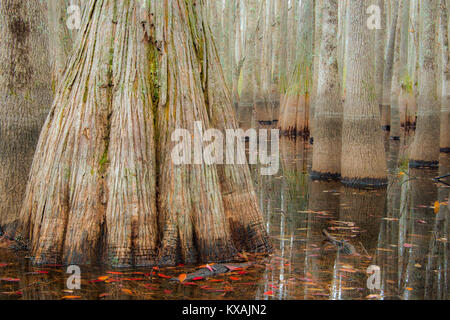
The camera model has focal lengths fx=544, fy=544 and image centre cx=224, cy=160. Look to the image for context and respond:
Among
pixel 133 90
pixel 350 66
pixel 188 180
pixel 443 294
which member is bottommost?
pixel 443 294

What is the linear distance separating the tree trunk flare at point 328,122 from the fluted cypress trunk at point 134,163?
5241 millimetres

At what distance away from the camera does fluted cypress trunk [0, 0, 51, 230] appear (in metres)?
5.87

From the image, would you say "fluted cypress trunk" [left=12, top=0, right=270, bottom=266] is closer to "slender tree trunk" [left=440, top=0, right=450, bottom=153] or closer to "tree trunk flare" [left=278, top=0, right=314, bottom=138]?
"slender tree trunk" [left=440, top=0, right=450, bottom=153]

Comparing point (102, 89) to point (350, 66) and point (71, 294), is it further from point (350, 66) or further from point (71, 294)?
point (350, 66)

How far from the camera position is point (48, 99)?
618 centimetres

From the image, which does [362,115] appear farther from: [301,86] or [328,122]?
[301,86]

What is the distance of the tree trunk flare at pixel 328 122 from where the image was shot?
34.1 feet

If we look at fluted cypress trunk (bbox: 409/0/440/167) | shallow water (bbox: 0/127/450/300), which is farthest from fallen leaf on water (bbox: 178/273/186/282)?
fluted cypress trunk (bbox: 409/0/440/167)

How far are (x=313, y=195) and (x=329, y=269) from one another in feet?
13.1

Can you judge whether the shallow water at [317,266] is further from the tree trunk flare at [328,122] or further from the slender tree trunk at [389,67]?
the slender tree trunk at [389,67]

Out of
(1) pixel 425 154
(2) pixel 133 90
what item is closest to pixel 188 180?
(2) pixel 133 90

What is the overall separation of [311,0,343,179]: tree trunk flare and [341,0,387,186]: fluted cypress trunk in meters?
0.80

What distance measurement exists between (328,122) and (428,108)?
9.67 feet

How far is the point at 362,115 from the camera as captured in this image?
939 centimetres
